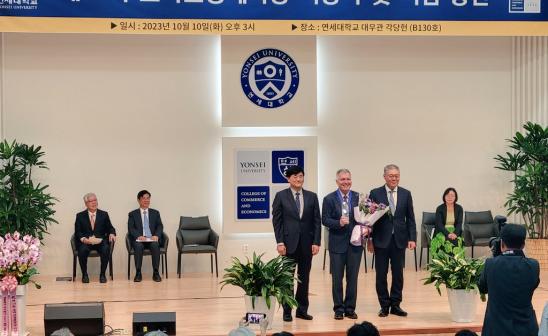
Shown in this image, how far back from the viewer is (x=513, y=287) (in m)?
5.57

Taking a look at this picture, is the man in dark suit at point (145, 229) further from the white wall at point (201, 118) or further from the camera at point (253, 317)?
the camera at point (253, 317)

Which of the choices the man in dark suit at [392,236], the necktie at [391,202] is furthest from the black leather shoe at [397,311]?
the necktie at [391,202]

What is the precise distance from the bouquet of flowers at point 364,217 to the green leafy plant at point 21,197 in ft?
16.8

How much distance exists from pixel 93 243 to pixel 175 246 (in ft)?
4.48

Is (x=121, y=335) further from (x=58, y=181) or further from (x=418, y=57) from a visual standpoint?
(x=418, y=57)

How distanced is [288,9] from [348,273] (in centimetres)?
411

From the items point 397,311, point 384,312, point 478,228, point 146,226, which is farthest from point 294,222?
point 478,228

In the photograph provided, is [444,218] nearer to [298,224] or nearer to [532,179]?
[532,179]

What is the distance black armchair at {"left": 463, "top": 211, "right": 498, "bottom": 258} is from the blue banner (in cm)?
298

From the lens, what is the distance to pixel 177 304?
10.1m

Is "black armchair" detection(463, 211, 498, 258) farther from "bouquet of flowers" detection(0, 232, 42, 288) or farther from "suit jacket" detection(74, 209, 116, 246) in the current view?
"bouquet of flowers" detection(0, 232, 42, 288)

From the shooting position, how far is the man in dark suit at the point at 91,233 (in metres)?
12.2

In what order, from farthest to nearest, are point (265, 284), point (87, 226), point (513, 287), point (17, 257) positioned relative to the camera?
point (87, 226) → point (265, 284) → point (17, 257) → point (513, 287)

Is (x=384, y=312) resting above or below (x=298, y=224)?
below
